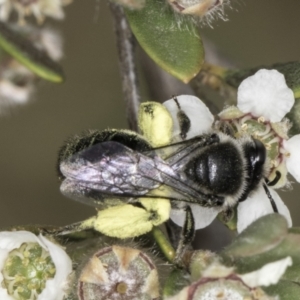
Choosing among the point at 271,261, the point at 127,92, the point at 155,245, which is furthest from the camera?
the point at 127,92

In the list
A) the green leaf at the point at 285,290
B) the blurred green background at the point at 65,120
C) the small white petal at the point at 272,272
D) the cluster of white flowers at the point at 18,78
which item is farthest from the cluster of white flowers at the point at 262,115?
the blurred green background at the point at 65,120

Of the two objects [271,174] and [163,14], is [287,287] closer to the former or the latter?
[271,174]

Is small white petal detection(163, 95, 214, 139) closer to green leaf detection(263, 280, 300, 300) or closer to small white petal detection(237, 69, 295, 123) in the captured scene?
small white petal detection(237, 69, 295, 123)

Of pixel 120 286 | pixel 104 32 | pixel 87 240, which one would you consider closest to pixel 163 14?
pixel 87 240

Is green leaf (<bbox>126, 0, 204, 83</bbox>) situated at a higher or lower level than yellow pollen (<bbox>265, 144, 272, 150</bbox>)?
higher

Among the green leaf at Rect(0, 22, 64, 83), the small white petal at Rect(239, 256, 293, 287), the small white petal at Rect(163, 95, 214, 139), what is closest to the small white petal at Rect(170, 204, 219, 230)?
the small white petal at Rect(163, 95, 214, 139)

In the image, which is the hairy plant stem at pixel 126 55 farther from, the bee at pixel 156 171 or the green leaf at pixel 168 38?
the bee at pixel 156 171
